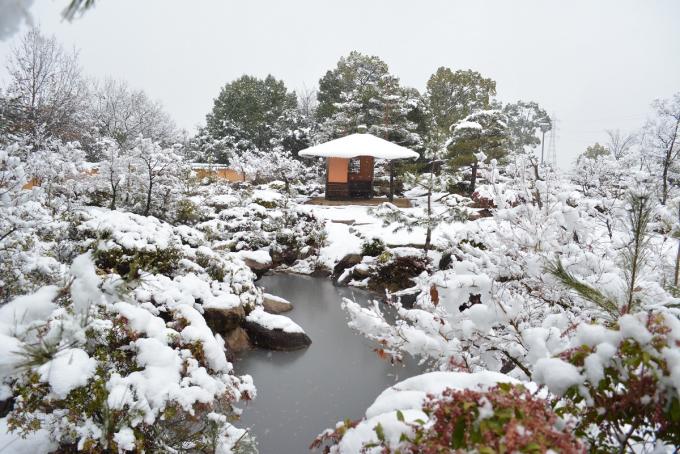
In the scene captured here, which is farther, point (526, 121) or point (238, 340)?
point (526, 121)

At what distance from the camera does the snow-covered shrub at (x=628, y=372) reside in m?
1.16

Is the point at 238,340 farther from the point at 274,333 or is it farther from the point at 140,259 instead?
the point at 140,259

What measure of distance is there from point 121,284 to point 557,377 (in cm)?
149

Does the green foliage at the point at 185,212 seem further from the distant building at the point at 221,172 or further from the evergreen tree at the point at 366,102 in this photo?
the evergreen tree at the point at 366,102

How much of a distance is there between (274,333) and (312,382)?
4.03 ft

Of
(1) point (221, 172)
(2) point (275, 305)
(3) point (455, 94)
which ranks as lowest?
(2) point (275, 305)

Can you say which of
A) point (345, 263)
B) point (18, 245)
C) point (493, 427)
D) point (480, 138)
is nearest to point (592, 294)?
point (493, 427)

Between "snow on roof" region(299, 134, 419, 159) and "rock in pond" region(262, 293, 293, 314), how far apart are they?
8977 mm

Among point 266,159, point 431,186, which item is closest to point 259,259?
point 431,186

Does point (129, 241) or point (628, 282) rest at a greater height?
point (628, 282)

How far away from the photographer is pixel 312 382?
5453 mm

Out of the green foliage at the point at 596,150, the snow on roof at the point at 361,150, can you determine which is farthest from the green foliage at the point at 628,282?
the green foliage at the point at 596,150

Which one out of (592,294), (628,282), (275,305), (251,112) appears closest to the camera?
(592,294)

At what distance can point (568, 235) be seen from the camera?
3352 mm
